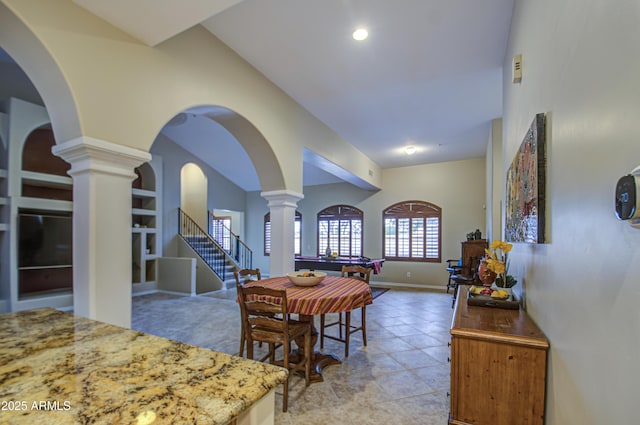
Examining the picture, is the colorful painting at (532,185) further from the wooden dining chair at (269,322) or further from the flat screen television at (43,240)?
the flat screen television at (43,240)

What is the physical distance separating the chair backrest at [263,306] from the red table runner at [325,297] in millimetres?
127

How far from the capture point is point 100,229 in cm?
225

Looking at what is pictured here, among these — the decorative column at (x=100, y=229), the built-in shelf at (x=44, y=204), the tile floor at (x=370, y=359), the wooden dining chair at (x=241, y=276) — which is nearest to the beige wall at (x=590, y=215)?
the tile floor at (x=370, y=359)

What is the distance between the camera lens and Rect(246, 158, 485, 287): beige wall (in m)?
7.92

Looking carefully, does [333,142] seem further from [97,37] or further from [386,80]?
[97,37]

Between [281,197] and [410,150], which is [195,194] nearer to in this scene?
[281,197]

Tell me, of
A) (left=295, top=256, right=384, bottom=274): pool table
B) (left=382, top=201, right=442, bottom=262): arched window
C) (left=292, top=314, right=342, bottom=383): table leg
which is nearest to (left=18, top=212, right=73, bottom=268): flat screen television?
(left=295, top=256, right=384, bottom=274): pool table

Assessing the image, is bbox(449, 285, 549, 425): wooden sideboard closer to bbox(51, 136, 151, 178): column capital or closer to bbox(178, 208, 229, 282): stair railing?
bbox(51, 136, 151, 178): column capital

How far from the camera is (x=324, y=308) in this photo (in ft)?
8.62

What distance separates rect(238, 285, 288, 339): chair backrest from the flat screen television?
4994 millimetres

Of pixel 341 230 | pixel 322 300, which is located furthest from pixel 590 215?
pixel 341 230

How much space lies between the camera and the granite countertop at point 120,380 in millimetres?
741

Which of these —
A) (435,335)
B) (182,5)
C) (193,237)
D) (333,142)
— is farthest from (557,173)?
(193,237)

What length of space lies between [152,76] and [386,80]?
2.74m
